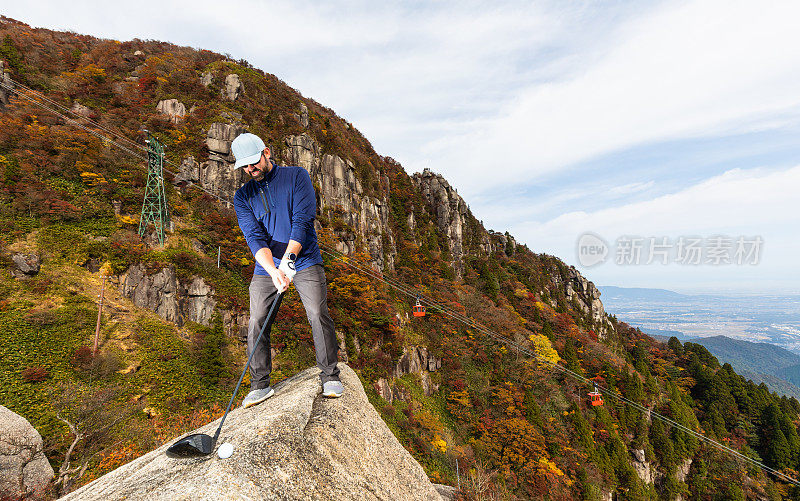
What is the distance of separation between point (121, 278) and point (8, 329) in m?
3.84

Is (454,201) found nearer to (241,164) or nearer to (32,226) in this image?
(32,226)

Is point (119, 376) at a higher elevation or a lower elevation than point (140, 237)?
lower

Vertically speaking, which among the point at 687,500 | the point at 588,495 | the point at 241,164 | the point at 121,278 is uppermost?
the point at 241,164

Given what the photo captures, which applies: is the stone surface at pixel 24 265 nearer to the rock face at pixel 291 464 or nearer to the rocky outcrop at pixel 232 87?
the rock face at pixel 291 464

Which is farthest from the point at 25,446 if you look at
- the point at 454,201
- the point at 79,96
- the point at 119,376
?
the point at 454,201

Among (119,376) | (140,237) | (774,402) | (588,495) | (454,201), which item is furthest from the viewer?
(454,201)

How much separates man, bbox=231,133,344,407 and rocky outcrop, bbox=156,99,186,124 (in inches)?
1005

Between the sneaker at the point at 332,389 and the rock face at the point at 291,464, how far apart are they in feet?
0.20

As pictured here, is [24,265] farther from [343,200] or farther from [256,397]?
[343,200]

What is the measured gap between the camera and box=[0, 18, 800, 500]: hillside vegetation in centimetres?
1052

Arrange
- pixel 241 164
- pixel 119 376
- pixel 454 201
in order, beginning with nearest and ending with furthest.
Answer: pixel 241 164, pixel 119 376, pixel 454 201

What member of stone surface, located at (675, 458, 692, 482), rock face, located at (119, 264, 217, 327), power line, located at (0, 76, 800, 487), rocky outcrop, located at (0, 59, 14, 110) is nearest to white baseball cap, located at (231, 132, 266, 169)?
rock face, located at (119, 264, 217, 327)

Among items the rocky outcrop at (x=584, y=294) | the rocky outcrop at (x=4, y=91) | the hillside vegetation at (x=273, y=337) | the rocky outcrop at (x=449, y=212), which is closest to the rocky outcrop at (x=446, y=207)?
the rocky outcrop at (x=449, y=212)

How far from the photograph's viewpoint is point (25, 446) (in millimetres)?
7184
